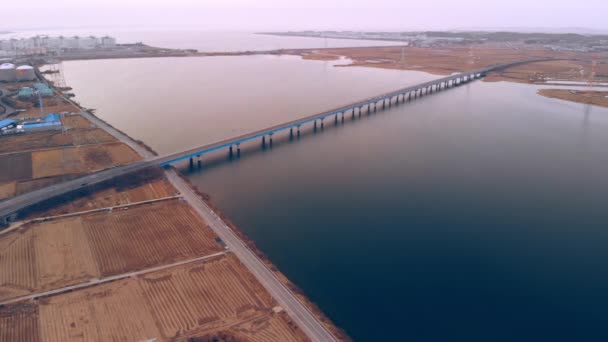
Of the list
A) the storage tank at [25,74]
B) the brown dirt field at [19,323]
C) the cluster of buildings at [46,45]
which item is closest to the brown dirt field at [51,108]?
the storage tank at [25,74]

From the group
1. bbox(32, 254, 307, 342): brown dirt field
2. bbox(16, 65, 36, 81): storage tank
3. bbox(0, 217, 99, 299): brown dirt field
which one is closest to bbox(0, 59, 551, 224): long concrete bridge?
bbox(0, 217, 99, 299): brown dirt field

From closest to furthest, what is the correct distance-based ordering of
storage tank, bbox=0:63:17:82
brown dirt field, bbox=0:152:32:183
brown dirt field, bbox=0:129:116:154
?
brown dirt field, bbox=0:152:32:183
brown dirt field, bbox=0:129:116:154
storage tank, bbox=0:63:17:82

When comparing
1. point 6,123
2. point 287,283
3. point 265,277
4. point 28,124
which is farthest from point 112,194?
point 6,123

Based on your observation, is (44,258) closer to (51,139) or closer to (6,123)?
(51,139)

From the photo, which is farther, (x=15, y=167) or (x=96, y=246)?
(x=15, y=167)

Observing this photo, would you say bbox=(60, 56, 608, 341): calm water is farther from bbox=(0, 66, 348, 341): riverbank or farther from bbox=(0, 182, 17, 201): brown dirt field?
bbox=(0, 182, 17, 201): brown dirt field

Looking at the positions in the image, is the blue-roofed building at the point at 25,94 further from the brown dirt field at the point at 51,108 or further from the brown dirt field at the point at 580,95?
the brown dirt field at the point at 580,95
